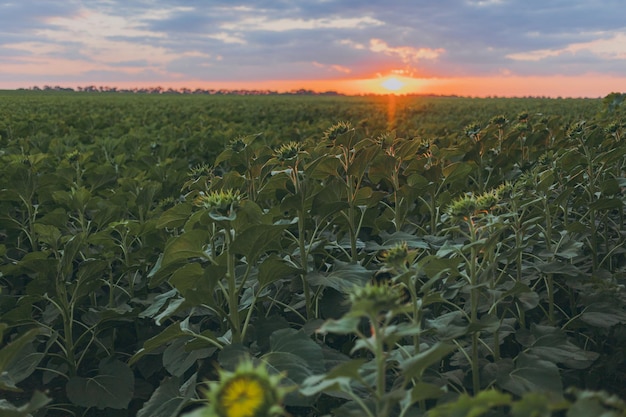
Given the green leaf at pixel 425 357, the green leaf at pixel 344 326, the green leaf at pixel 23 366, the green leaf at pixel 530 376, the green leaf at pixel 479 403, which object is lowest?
the green leaf at pixel 23 366

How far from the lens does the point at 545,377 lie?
6.92 feet

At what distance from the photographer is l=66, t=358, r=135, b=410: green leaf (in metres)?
3.13

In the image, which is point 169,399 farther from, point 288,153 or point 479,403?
point 479,403

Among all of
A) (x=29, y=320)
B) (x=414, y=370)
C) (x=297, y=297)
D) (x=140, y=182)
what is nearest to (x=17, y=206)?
(x=140, y=182)

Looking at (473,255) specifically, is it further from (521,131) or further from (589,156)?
(521,131)

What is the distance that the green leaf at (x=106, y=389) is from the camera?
313 centimetres

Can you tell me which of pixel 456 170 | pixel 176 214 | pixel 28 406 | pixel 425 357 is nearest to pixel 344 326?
pixel 425 357

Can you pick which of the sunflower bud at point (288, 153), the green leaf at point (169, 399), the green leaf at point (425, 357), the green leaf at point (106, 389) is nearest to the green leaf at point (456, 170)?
the sunflower bud at point (288, 153)

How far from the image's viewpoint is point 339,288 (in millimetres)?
2395

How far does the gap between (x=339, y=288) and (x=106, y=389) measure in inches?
58.9

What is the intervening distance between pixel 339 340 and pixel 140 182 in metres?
2.38

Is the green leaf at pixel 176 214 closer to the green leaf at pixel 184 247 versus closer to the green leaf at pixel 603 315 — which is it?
the green leaf at pixel 184 247

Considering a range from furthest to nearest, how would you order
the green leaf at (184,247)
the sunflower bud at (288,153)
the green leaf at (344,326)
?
the sunflower bud at (288,153) → the green leaf at (184,247) → the green leaf at (344,326)

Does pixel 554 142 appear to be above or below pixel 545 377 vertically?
above
